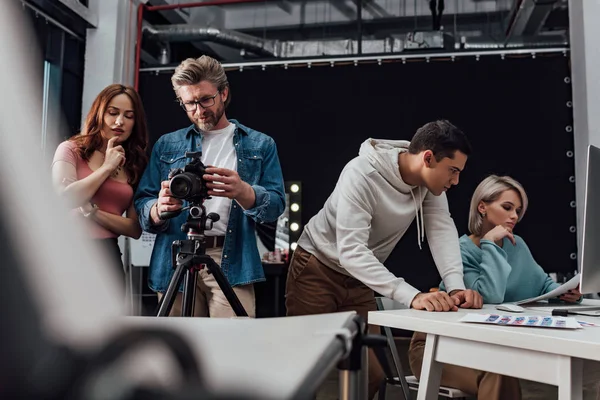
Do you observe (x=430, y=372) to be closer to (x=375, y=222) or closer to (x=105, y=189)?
(x=375, y=222)

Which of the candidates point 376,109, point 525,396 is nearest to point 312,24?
point 376,109

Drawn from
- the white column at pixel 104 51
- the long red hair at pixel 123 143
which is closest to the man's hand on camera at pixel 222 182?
the long red hair at pixel 123 143

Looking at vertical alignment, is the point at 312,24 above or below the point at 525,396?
above

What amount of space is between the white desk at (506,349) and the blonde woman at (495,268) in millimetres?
388

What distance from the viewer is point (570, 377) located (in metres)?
0.94

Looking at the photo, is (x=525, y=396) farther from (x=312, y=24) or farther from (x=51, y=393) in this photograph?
(x=312, y=24)

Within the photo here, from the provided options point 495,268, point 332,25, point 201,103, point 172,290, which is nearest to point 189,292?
point 172,290

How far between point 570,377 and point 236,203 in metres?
1.02

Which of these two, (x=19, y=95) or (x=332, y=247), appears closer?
(x=19, y=95)

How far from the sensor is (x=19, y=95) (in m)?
0.21

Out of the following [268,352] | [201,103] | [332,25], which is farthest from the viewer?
[332,25]

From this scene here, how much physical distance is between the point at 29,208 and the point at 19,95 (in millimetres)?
44

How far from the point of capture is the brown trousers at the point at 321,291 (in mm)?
1817

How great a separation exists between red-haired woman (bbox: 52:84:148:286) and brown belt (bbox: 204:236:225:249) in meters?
0.21
